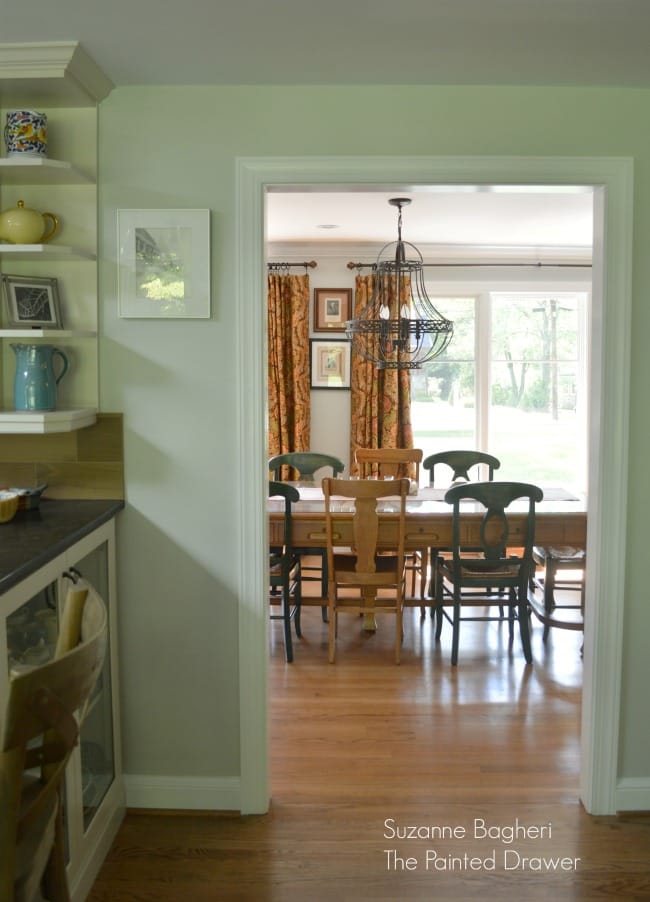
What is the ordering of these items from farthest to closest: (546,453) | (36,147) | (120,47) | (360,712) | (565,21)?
(546,453)
(360,712)
(36,147)
(120,47)
(565,21)

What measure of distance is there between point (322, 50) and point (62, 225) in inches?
39.2

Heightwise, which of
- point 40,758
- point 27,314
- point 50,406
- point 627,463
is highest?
point 27,314

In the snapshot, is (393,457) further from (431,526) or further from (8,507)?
(8,507)

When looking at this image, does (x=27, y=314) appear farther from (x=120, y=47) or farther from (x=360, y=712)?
(x=360, y=712)

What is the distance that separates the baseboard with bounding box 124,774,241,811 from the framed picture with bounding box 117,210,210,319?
5.12ft

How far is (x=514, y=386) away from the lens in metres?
6.85

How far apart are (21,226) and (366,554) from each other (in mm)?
2375

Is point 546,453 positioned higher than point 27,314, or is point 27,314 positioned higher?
point 27,314

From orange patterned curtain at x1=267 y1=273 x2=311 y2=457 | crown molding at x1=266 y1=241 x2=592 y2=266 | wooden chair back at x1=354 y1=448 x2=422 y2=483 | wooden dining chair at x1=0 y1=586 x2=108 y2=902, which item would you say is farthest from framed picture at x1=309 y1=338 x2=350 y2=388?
wooden dining chair at x1=0 y1=586 x2=108 y2=902

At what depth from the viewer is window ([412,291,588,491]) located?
6785 mm

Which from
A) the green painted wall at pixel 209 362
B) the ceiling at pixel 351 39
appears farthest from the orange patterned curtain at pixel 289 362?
the ceiling at pixel 351 39

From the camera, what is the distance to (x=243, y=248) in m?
2.66

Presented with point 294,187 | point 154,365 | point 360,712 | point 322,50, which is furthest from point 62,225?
point 360,712

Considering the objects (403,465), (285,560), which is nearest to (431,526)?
(285,560)
